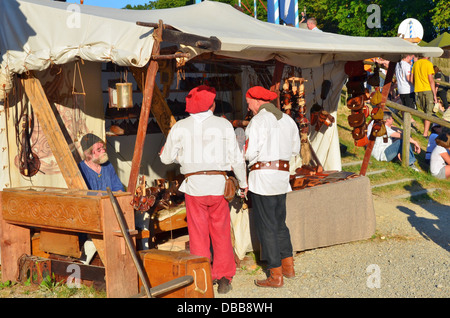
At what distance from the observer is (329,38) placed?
6.18 metres

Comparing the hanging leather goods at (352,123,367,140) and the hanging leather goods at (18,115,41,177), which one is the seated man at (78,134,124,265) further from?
the hanging leather goods at (352,123,367,140)

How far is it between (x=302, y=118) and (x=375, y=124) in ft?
4.17

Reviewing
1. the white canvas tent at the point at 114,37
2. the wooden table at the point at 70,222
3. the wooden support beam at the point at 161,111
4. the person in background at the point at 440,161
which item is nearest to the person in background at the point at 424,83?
the person in background at the point at 440,161

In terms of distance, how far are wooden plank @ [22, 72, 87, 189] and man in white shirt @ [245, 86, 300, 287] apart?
1.45 meters

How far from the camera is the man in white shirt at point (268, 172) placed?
475cm

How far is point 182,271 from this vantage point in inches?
153

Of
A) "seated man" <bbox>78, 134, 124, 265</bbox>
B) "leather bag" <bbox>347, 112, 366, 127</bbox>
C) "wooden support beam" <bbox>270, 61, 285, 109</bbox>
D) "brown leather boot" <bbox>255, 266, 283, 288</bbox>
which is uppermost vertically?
"wooden support beam" <bbox>270, 61, 285, 109</bbox>

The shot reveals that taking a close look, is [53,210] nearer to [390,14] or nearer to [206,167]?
[206,167]

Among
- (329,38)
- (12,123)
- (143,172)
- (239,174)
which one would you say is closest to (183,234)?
(143,172)

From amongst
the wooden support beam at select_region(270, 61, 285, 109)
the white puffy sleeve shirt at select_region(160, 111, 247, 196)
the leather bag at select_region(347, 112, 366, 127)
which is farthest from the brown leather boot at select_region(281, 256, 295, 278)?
the leather bag at select_region(347, 112, 366, 127)

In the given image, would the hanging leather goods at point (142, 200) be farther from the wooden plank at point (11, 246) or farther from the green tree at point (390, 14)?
the green tree at point (390, 14)

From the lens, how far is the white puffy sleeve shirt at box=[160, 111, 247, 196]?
4.46 m

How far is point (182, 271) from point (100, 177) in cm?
159

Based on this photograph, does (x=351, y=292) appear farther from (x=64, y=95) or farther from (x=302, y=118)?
(x=64, y=95)
